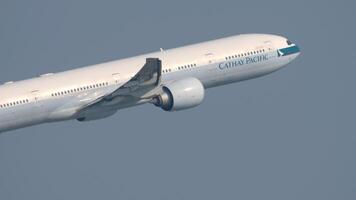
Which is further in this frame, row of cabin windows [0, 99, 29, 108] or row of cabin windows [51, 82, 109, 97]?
row of cabin windows [51, 82, 109, 97]

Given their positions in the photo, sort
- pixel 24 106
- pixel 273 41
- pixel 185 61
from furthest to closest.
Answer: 1. pixel 273 41
2. pixel 185 61
3. pixel 24 106

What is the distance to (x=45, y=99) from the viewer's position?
71.9m

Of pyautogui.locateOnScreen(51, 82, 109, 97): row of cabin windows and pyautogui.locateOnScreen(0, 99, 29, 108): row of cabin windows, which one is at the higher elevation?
pyautogui.locateOnScreen(51, 82, 109, 97): row of cabin windows

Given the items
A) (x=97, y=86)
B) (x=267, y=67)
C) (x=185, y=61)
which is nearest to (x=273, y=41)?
(x=267, y=67)

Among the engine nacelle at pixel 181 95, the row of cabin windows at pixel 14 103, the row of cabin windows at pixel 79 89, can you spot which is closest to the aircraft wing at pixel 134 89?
the row of cabin windows at pixel 79 89

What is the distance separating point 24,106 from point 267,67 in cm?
1980

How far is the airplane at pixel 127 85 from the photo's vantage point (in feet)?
235

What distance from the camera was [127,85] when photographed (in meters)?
72.1

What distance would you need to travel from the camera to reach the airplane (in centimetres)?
7175

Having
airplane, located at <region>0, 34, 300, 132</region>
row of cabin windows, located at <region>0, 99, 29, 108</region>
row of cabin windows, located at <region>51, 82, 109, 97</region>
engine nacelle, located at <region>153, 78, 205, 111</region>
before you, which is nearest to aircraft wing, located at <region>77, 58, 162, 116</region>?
airplane, located at <region>0, 34, 300, 132</region>

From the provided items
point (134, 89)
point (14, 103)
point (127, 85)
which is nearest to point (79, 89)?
point (127, 85)

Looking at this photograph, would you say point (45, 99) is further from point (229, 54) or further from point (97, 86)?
point (229, 54)

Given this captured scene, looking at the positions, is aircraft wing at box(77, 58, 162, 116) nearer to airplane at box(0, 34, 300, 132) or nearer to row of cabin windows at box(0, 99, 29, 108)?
airplane at box(0, 34, 300, 132)

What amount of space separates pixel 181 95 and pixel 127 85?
13.4ft
